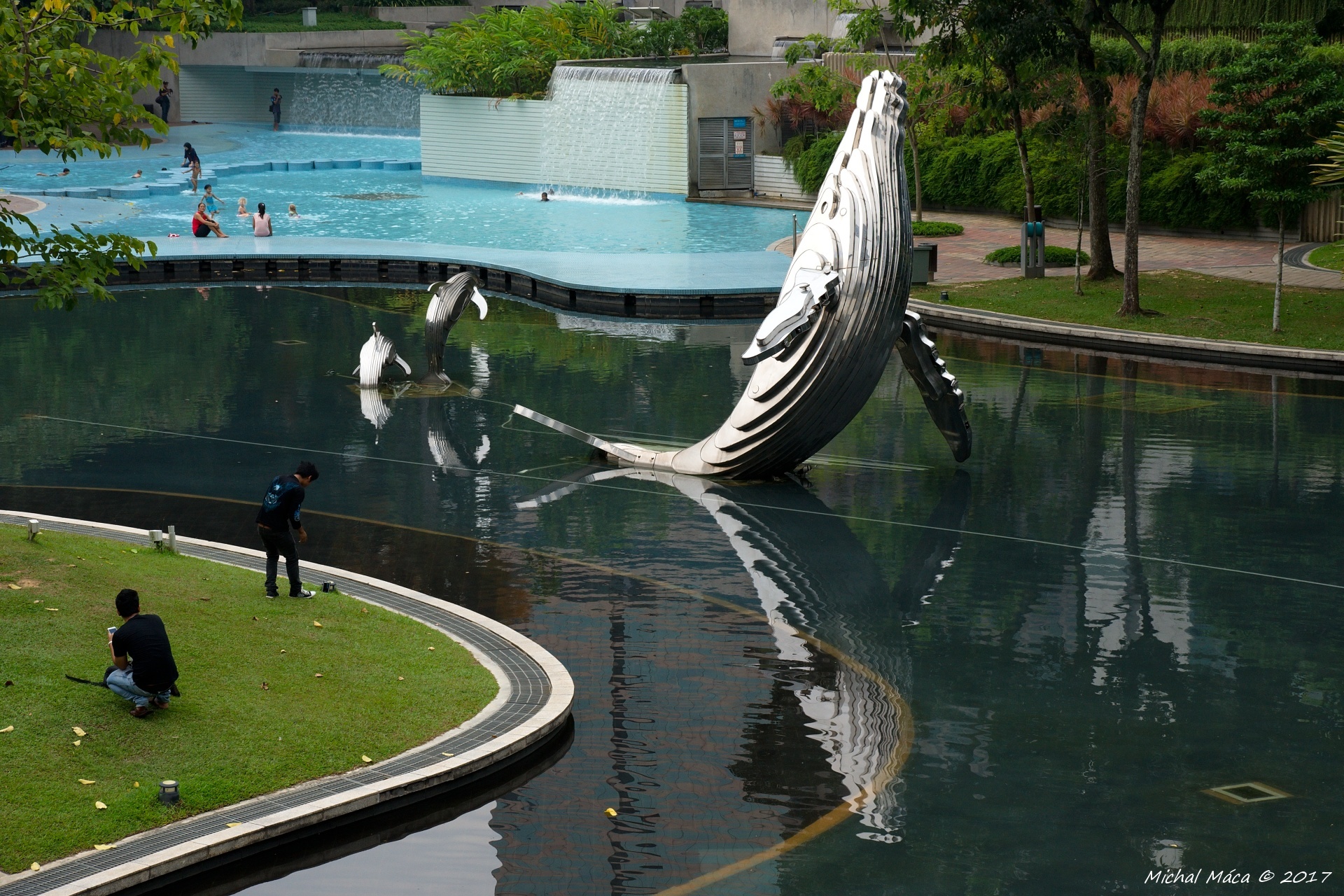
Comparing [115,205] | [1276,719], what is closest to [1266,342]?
[1276,719]

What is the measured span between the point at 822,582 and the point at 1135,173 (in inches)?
574

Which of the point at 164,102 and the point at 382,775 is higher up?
the point at 164,102

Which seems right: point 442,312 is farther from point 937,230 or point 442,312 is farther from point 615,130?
point 615,130

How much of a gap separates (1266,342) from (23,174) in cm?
4421

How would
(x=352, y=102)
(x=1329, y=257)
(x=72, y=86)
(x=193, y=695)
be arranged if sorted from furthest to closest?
1. (x=352, y=102)
2. (x=1329, y=257)
3. (x=72, y=86)
4. (x=193, y=695)

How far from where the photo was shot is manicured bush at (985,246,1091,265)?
108 ft

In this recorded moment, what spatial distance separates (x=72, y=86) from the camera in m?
11.7

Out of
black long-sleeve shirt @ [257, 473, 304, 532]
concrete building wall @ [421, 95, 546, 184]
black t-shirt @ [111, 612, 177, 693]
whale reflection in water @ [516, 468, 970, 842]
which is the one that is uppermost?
concrete building wall @ [421, 95, 546, 184]

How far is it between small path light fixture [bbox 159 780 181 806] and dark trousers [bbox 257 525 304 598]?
4.00 metres

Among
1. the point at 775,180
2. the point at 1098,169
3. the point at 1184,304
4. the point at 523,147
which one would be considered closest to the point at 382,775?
the point at 1184,304

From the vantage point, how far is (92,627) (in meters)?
11.6

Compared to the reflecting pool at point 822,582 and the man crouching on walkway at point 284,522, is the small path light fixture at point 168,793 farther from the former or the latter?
the man crouching on walkway at point 284,522

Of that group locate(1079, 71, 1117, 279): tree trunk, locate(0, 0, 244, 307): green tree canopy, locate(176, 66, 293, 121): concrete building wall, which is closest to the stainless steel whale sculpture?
locate(0, 0, 244, 307): green tree canopy

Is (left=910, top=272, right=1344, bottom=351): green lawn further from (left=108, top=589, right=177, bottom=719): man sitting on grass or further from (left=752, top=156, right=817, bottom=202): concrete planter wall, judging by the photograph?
(left=108, top=589, right=177, bottom=719): man sitting on grass
